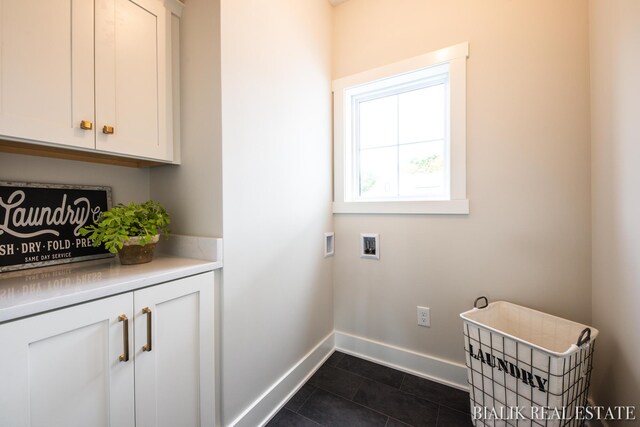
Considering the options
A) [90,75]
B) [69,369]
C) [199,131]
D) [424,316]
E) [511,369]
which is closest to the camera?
[69,369]

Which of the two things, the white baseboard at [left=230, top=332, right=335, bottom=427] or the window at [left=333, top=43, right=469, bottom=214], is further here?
the window at [left=333, top=43, right=469, bottom=214]

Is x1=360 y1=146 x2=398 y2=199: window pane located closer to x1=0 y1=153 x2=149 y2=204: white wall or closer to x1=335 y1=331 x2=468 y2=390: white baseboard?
x1=335 y1=331 x2=468 y2=390: white baseboard

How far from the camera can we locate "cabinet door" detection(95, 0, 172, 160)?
1.00m

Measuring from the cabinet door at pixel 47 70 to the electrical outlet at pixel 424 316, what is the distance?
6.21 feet

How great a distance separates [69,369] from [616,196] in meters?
2.01

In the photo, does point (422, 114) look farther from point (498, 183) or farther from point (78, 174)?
point (78, 174)

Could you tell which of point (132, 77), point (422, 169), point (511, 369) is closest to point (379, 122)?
point (422, 169)

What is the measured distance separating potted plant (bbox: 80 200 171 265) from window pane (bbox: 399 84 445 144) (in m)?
1.60

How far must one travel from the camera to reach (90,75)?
0.96 meters

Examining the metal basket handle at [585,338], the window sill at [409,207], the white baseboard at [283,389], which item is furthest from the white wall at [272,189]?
the metal basket handle at [585,338]

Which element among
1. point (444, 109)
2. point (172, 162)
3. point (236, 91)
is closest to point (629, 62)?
point (444, 109)

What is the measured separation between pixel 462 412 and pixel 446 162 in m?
1.41

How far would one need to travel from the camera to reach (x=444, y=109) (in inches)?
65.6

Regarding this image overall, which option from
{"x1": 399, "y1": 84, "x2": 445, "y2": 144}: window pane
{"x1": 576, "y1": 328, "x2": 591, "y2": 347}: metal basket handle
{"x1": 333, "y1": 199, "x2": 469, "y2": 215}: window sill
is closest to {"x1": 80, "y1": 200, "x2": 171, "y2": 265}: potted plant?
{"x1": 333, "y1": 199, "x2": 469, "y2": 215}: window sill
